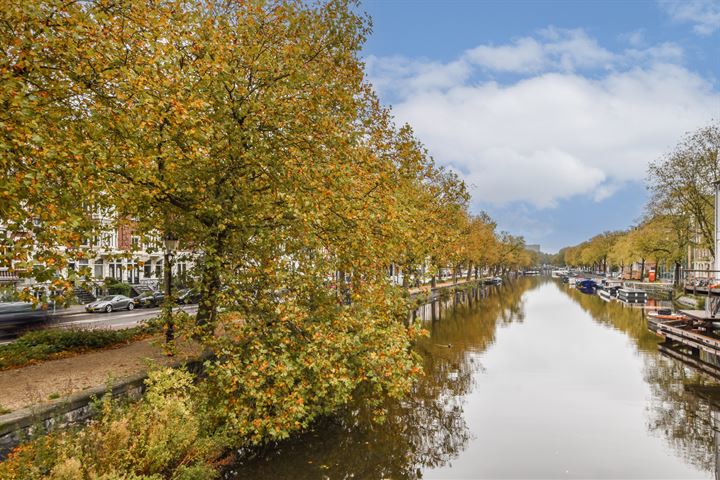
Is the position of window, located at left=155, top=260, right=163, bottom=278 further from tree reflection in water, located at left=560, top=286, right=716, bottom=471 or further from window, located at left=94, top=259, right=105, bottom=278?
tree reflection in water, located at left=560, top=286, right=716, bottom=471

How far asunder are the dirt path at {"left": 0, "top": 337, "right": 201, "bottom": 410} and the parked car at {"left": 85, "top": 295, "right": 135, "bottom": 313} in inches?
935

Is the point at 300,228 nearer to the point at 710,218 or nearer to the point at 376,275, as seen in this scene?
the point at 376,275

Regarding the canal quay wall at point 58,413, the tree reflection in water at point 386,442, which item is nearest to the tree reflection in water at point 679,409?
the tree reflection in water at point 386,442

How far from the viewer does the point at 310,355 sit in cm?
1169

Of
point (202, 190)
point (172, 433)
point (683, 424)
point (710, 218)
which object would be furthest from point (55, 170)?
point (710, 218)

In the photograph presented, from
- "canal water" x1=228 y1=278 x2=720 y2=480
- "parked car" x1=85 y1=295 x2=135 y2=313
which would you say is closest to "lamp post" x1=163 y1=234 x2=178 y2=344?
"canal water" x1=228 y1=278 x2=720 y2=480

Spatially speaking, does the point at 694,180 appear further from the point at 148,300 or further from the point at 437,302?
the point at 148,300

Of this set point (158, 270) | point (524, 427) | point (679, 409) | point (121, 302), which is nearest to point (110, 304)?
point (121, 302)

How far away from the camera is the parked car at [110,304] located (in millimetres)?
36594

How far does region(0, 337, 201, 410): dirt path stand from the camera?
10.4m

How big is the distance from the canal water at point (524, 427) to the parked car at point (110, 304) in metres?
26.2

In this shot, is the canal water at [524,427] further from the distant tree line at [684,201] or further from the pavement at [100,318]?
the distant tree line at [684,201]

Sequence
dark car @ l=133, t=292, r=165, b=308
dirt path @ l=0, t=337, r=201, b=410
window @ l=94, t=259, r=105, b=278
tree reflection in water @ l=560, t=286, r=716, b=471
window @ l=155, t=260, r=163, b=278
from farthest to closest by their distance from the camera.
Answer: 1. window @ l=94, t=259, r=105, b=278
2. dark car @ l=133, t=292, r=165, b=308
3. window @ l=155, t=260, r=163, b=278
4. tree reflection in water @ l=560, t=286, r=716, b=471
5. dirt path @ l=0, t=337, r=201, b=410

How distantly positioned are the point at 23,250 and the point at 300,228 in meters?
6.36
